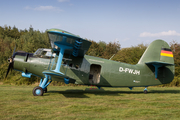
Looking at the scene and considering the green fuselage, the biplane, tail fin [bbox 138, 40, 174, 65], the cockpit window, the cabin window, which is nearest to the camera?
the biplane

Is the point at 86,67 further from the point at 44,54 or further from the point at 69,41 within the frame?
the point at 44,54

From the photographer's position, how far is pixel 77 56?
9094mm

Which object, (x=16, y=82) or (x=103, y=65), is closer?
(x=103, y=65)

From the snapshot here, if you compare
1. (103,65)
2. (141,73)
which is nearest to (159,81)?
(141,73)

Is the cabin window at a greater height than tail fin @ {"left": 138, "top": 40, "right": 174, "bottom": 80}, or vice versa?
tail fin @ {"left": 138, "top": 40, "right": 174, "bottom": 80}

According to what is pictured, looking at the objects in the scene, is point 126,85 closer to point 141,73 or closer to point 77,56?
point 141,73

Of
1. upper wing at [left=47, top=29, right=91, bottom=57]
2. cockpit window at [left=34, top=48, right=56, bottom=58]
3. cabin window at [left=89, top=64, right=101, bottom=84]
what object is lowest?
cabin window at [left=89, top=64, right=101, bottom=84]

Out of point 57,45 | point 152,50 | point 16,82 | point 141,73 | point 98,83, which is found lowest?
point 16,82

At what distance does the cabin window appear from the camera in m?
9.88

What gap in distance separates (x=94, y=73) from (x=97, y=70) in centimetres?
28

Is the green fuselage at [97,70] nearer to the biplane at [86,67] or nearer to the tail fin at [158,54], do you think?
the biplane at [86,67]

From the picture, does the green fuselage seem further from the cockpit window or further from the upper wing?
the upper wing

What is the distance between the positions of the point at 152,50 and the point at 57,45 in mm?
6291

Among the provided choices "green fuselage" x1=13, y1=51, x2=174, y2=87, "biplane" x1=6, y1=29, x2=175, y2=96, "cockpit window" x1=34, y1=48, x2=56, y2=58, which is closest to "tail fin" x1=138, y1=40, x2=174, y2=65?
"biplane" x1=6, y1=29, x2=175, y2=96
